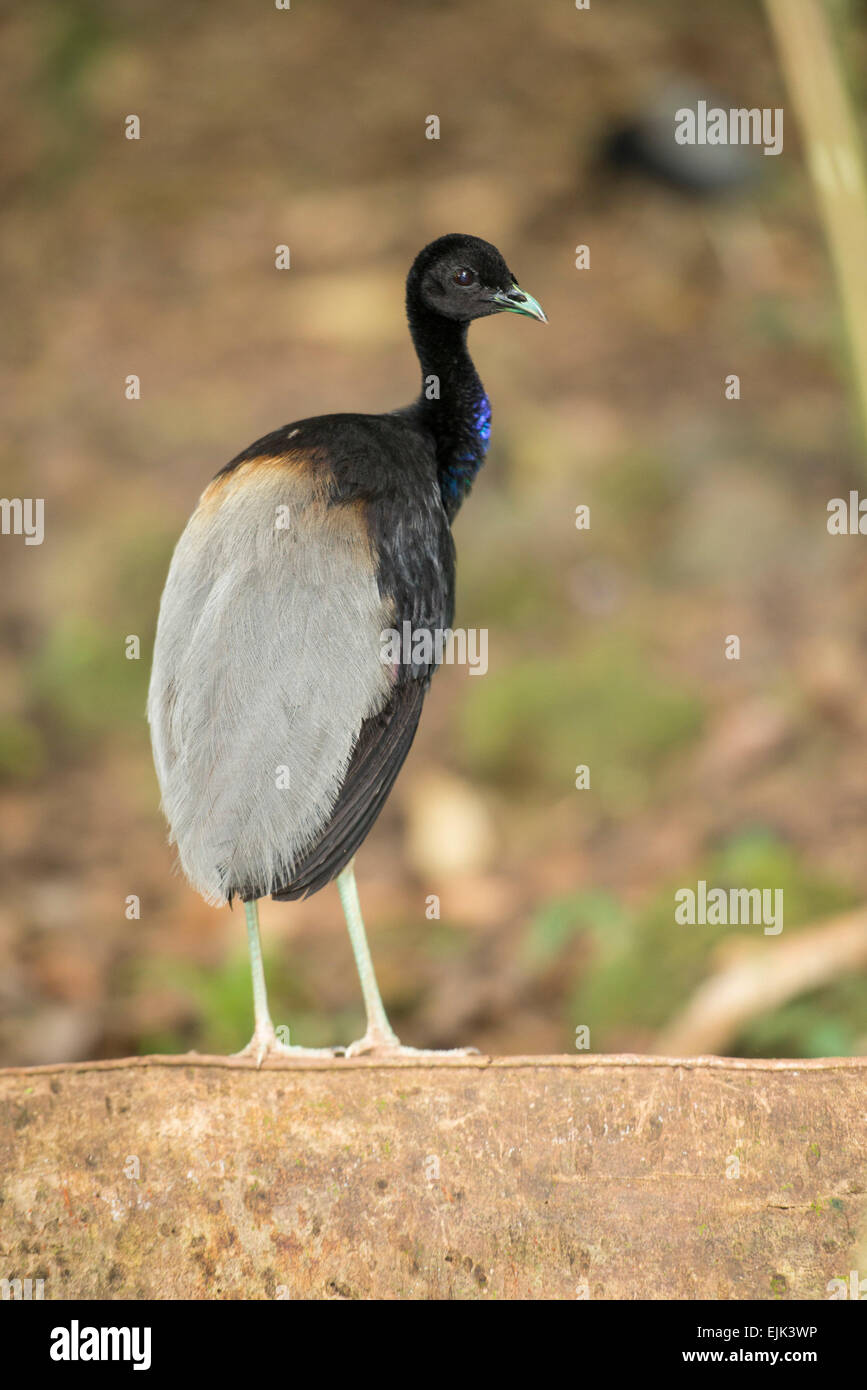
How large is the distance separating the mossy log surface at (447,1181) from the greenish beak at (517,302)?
71.5 inches

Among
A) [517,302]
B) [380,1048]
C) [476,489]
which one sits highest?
[476,489]

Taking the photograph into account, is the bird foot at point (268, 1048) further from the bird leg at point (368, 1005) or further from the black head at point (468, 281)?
the black head at point (468, 281)

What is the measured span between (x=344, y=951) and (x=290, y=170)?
7.36 meters

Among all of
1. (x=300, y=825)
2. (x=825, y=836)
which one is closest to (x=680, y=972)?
(x=825, y=836)

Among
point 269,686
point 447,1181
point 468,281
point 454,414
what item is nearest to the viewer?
point 447,1181

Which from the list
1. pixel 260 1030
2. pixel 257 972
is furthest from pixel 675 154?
pixel 260 1030

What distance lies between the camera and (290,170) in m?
11.3

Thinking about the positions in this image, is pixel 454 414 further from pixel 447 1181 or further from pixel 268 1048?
pixel 447 1181

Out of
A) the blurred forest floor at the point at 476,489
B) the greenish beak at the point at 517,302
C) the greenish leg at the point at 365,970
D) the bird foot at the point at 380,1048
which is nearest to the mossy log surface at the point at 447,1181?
the bird foot at the point at 380,1048

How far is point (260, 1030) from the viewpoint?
3.31m

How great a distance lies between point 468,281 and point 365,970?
1.79 metres

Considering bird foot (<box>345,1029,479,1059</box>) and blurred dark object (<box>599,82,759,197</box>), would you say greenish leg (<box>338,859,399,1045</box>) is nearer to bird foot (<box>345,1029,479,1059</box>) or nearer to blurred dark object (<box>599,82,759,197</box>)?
bird foot (<box>345,1029,479,1059</box>)

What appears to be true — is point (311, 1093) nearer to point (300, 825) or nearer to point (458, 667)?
point (300, 825)

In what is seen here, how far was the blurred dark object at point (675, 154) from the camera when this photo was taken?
34.2 ft
